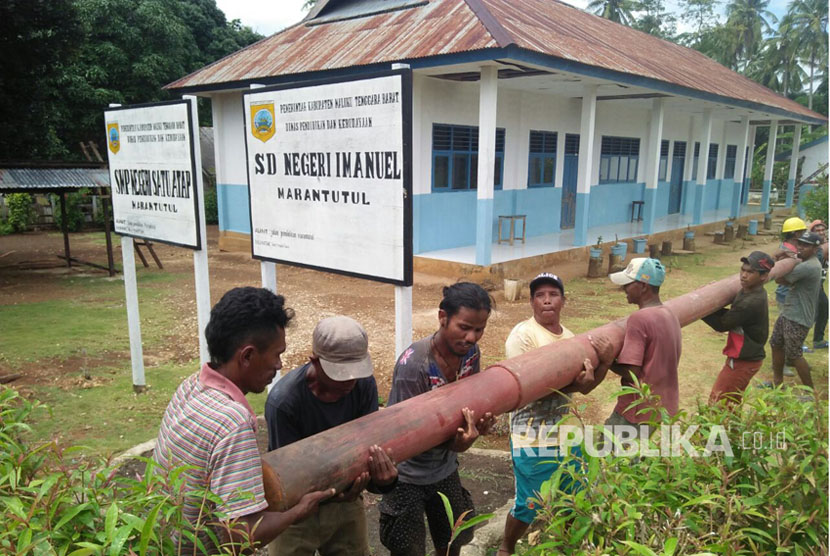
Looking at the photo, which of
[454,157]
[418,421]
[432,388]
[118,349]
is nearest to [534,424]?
[432,388]

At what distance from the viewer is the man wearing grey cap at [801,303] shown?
5.47m

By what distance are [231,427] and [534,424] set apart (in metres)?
1.69

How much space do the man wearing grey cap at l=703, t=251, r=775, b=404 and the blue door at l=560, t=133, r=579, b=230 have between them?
37.8ft

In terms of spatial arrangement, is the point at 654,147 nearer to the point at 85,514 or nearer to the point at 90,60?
the point at 85,514

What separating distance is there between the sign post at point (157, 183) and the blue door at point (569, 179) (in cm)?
1206

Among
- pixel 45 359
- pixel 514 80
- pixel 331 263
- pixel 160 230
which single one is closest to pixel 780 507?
pixel 331 263

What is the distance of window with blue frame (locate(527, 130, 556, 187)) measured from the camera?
14109mm

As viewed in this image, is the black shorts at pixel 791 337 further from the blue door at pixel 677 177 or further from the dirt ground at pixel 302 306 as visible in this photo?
the blue door at pixel 677 177

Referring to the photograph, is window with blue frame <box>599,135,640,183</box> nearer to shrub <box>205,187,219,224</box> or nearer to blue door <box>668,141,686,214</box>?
blue door <box>668,141,686,214</box>

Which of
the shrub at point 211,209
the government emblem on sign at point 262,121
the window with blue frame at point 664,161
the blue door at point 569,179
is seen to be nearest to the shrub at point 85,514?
the government emblem on sign at point 262,121

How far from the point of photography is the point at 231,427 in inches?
65.3

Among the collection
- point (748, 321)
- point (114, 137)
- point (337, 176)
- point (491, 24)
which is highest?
point (491, 24)

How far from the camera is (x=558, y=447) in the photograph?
2.73m

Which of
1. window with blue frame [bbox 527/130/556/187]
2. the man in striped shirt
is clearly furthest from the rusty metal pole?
window with blue frame [bbox 527/130/556/187]
